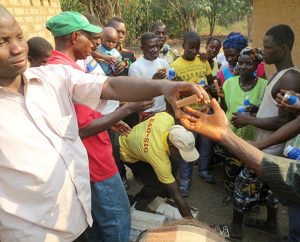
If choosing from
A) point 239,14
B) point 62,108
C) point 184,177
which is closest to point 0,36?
point 62,108

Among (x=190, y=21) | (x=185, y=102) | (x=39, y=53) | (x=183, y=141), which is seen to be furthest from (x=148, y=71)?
(x=190, y=21)

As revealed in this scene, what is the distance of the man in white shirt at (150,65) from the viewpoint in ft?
13.4

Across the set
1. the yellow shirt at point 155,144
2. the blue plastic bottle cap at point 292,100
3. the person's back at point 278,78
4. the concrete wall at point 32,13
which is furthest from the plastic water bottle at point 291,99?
the concrete wall at point 32,13

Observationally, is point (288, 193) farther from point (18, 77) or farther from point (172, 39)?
point (172, 39)

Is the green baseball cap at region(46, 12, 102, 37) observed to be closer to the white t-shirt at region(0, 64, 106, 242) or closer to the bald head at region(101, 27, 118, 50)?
the white t-shirt at region(0, 64, 106, 242)

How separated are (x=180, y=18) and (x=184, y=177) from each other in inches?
728

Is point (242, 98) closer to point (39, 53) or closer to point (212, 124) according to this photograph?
point (212, 124)

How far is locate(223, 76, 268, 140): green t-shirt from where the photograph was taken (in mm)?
3219

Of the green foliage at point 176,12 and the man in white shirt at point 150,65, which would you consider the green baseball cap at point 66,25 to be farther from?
the green foliage at point 176,12

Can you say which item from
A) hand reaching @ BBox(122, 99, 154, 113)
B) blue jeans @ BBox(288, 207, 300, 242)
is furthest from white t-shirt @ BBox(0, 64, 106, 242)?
blue jeans @ BBox(288, 207, 300, 242)

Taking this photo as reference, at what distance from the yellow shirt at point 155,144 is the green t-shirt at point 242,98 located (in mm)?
724

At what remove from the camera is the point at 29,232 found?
4.86 feet

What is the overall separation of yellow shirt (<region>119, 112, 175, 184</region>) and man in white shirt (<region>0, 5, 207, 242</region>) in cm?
119

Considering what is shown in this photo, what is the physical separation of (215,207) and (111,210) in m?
1.81
